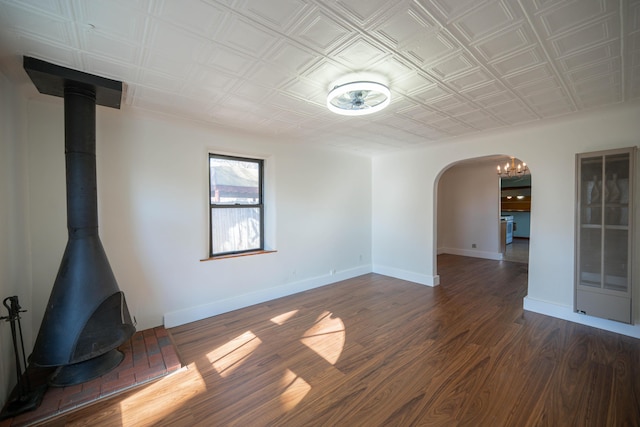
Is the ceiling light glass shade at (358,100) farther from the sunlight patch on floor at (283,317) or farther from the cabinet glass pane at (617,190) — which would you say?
the cabinet glass pane at (617,190)

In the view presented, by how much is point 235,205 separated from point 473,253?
644 centimetres

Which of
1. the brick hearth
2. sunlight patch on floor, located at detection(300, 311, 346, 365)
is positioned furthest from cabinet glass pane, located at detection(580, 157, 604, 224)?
the brick hearth

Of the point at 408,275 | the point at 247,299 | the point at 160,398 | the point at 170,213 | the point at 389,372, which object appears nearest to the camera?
the point at 160,398

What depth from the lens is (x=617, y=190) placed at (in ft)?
9.02

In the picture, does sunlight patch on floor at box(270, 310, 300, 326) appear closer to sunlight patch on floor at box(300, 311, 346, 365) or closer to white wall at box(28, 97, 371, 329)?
sunlight patch on floor at box(300, 311, 346, 365)

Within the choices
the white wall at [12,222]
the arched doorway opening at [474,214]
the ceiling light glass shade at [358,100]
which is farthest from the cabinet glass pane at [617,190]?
the white wall at [12,222]

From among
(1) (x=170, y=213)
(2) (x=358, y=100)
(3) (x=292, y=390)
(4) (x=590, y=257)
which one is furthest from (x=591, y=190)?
(1) (x=170, y=213)

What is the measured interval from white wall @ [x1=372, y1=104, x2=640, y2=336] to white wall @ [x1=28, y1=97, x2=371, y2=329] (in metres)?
1.77

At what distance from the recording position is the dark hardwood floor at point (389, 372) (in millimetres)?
1718

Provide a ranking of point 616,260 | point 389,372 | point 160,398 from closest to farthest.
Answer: point 160,398 < point 389,372 < point 616,260

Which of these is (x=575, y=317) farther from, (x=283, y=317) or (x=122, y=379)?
(x=122, y=379)

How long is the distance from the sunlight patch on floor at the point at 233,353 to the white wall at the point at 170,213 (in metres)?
0.81

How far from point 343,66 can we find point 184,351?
291 cm

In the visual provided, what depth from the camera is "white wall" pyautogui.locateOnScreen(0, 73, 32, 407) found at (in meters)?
1.81
